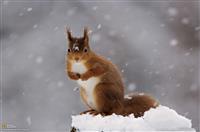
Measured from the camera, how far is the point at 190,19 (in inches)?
159

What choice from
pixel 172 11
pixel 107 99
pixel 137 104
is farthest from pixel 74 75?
pixel 172 11

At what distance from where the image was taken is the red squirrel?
1.79 metres

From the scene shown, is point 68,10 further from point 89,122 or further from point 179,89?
point 89,122

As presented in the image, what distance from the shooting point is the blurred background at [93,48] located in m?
4.02

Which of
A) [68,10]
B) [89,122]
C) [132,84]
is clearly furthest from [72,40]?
[68,10]

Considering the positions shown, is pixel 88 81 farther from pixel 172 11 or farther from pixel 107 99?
pixel 172 11

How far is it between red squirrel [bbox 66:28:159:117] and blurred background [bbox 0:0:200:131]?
2.07 m

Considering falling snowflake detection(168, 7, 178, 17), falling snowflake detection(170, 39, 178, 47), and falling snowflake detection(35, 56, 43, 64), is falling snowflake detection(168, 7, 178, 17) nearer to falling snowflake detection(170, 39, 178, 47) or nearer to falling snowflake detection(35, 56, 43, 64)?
falling snowflake detection(170, 39, 178, 47)

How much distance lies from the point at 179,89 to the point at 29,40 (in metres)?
1.43

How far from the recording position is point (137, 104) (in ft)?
5.97

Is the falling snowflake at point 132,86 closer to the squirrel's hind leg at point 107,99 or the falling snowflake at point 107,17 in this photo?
the falling snowflake at point 107,17

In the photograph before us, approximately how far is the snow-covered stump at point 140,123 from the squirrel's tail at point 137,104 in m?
0.04

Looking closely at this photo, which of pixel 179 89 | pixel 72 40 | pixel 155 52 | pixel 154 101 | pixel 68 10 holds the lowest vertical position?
pixel 154 101

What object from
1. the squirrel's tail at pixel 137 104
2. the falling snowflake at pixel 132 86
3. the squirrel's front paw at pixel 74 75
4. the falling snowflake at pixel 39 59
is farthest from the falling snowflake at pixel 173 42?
the squirrel's front paw at pixel 74 75
